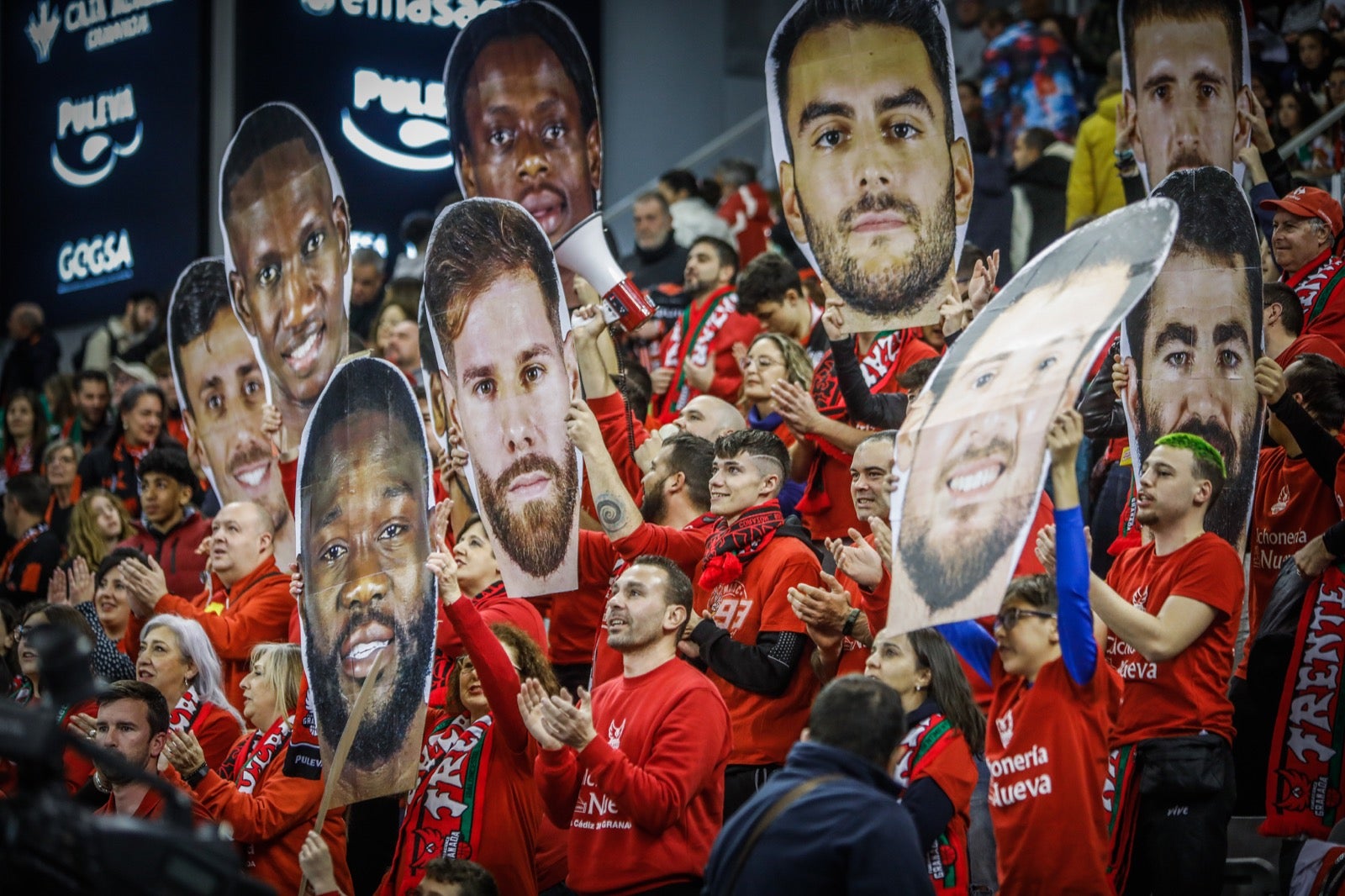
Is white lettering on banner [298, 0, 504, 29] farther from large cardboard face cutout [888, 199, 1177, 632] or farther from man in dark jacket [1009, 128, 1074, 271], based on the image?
large cardboard face cutout [888, 199, 1177, 632]

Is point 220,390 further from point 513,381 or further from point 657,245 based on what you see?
point 657,245

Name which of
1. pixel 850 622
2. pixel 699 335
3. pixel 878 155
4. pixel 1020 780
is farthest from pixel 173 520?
pixel 1020 780

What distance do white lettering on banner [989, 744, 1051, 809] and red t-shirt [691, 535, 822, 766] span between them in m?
0.95

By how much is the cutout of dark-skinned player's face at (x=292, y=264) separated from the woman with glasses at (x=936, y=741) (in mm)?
3308

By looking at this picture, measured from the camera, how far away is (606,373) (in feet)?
21.1

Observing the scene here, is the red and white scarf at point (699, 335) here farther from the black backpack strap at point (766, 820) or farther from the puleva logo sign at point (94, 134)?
the puleva logo sign at point (94, 134)

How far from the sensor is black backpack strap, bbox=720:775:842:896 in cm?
362

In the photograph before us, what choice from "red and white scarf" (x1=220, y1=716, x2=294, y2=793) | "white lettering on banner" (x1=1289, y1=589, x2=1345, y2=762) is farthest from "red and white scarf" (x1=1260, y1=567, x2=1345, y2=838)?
"red and white scarf" (x1=220, y1=716, x2=294, y2=793)

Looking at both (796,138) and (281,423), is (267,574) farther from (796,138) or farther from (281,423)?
(796,138)

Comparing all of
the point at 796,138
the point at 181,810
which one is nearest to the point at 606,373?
the point at 796,138

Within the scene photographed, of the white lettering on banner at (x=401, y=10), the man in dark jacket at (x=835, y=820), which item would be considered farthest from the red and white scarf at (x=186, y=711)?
the white lettering on banner at (x=401, y=10)

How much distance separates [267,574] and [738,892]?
3.85 metres

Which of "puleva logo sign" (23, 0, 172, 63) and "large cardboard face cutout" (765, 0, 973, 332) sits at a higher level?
"puleva logo sign" (23, 0, 172, 63)

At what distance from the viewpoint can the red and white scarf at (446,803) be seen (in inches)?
213
